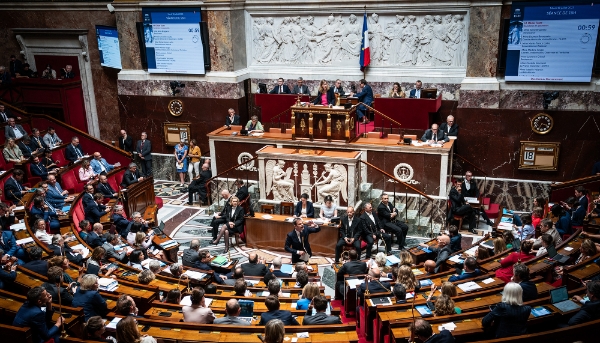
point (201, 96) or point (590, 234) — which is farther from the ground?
point (201, 96)

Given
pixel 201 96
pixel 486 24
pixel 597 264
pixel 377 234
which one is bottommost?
pixel 377 234

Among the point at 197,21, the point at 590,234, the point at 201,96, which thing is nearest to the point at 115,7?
the point at 197,21

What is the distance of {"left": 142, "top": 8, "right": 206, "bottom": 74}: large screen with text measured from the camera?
15992 mm

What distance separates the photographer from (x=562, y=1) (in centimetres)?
1291

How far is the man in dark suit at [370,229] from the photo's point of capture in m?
11.4

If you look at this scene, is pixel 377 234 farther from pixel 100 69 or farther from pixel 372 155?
pixel 100 69

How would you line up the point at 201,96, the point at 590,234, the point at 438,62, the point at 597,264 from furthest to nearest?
the point at 201,96 < the point at 438,62 < the point at 590,234 < the point at 597,264

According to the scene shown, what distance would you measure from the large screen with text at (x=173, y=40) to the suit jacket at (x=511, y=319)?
473 inches

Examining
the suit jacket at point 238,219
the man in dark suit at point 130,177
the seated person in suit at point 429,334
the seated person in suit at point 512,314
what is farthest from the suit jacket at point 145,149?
the seated person in suit at point 512,314

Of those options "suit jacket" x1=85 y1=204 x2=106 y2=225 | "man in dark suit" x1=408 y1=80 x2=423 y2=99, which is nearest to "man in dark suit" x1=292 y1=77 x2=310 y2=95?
"man in dark suit" x1=408 y1=80 x2=423 y2=99

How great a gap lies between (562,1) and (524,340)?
9798mm

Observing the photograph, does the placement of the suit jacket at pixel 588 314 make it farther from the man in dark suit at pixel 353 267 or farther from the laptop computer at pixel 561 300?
the man in dark suit at pixel 353 267

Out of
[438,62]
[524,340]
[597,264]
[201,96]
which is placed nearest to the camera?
[524,340]

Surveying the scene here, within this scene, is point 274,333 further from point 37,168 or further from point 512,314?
point 37,168
